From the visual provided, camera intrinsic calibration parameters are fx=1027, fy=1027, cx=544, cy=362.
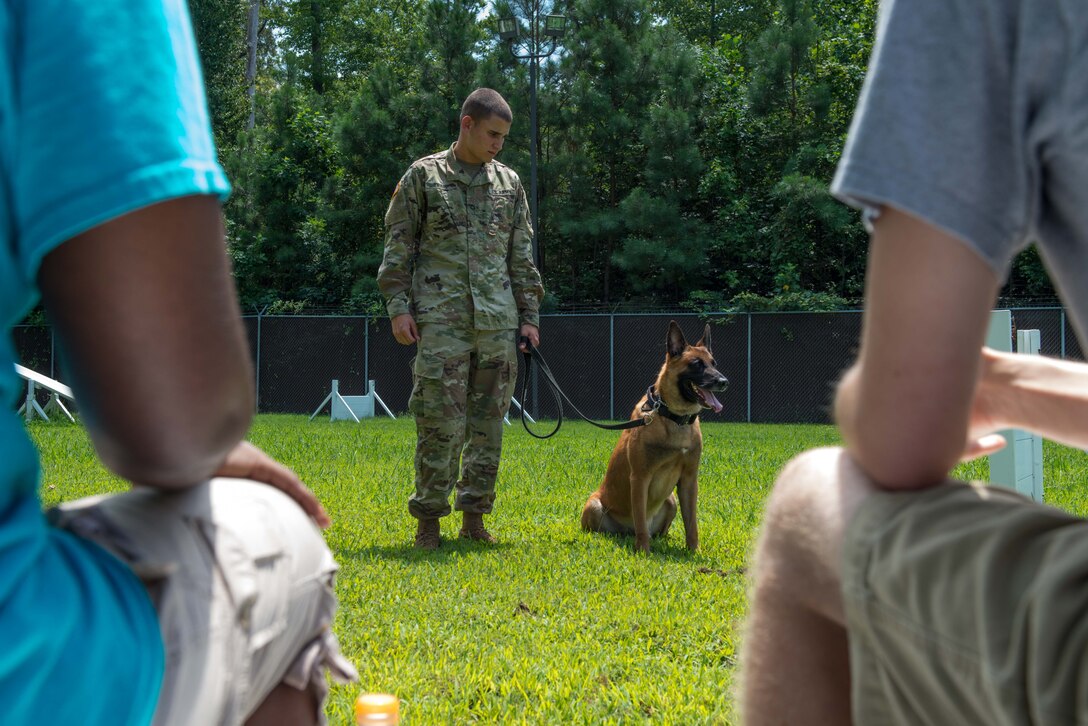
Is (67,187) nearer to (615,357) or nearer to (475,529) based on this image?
(475,529)

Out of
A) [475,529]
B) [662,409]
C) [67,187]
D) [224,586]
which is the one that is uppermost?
[67,187]

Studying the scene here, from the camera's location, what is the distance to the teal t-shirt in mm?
850

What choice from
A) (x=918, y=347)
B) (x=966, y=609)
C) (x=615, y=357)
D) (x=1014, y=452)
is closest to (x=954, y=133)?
(x=918, y=347)

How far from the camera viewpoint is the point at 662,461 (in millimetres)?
5730

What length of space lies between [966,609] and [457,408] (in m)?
4.66

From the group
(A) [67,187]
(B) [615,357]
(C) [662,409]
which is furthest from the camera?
(B) [615,357]

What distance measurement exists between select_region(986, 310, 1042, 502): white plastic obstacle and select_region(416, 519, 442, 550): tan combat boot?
2836mm

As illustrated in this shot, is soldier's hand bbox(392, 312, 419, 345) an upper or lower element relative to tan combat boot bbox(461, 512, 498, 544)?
upper

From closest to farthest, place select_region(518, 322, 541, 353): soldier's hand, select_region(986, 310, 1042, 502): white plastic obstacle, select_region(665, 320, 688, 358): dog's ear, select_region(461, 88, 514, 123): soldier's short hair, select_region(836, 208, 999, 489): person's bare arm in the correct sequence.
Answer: select_region(836, 208, 999, 489): person's bare arm
select_region(986, 310, 1042, 502): white plastic obstacle
select_region(461, 88, 514, 123): soldier's short hair
select_region(518, 322, 541, 353): soldier's hand
select_region(665, 320, 688, 358): dog's ear

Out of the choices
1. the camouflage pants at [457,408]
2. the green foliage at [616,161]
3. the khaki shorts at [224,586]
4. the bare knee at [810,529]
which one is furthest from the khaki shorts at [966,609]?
the green foliage at [616,161]

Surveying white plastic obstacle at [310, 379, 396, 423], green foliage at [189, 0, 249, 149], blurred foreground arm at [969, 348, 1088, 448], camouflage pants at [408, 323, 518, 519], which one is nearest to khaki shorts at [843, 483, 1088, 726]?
blurred foreground arm at [969, 348, 1088, 448]

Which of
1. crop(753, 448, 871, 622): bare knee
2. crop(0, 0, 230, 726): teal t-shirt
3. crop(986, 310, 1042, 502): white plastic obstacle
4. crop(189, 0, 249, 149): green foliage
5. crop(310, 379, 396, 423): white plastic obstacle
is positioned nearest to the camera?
crop(0, 0, 230, 726): teal t-shirt

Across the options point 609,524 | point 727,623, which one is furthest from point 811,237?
point 727,623

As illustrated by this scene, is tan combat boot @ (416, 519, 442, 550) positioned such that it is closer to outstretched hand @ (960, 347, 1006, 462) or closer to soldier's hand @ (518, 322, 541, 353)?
soldier's hand @ (518, 322, 541, 353)
